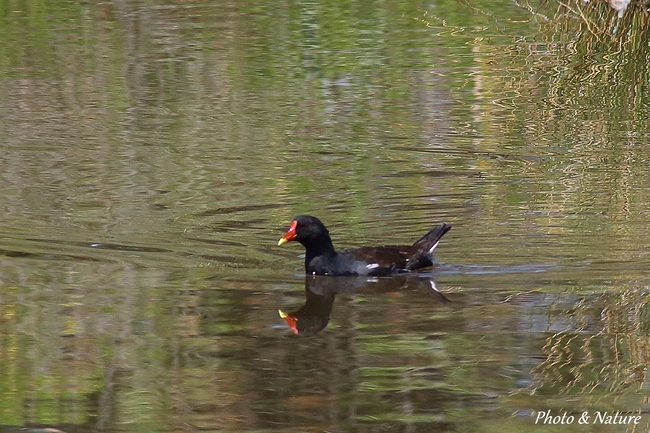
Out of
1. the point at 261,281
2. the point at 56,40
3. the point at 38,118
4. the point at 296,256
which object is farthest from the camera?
the point at 56,40

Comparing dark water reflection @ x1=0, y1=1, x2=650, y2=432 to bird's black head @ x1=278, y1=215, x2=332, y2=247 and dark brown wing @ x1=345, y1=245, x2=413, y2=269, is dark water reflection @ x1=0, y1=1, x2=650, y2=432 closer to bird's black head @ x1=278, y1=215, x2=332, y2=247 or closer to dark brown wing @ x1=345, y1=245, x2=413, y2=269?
dark brown wing @ x1=345, y1=245, x2=413, y2=269

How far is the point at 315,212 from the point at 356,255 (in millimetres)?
1519

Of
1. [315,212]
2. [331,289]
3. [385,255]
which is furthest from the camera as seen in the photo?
[315,212]

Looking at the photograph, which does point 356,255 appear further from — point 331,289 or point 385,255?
point 331,289

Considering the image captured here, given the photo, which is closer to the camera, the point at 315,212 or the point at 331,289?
the point at 331,289

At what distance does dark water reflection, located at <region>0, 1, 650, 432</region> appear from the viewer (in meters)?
6.41

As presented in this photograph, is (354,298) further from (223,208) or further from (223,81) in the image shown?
(223,81)


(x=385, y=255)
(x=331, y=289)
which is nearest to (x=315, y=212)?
(x=385, y=255)

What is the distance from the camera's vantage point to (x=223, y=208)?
1048cm

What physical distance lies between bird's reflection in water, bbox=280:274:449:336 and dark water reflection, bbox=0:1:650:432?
34 mm

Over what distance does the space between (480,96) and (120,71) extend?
4406 mm

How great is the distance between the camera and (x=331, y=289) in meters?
8.61

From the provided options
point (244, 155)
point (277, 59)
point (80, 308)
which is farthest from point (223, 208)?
point (277, 59)

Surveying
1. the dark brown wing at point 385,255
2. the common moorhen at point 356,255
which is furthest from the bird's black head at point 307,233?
the dark brown wing at point 385,255
